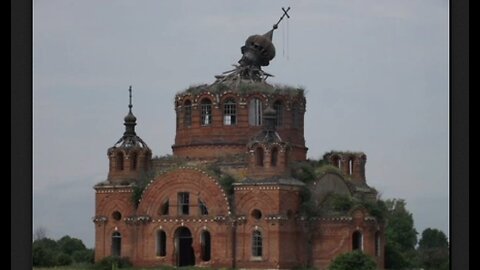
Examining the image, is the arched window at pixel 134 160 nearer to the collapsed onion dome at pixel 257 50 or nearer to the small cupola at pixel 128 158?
the small cupola at pixel 128 158

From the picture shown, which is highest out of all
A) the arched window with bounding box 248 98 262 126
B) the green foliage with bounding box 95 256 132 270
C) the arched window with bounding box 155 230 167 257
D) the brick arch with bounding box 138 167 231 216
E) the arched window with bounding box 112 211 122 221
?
the arched window with bounding box 248 98 262 126

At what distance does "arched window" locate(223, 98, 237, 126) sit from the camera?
77.3 ft

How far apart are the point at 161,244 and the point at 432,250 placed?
18.2 feet

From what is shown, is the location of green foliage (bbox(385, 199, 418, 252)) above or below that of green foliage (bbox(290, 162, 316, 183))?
below

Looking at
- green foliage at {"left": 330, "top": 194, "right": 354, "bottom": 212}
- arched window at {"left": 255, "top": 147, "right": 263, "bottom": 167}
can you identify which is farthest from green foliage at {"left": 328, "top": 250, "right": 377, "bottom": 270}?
arched window at {"left": 255, "top": 147, "right": 263, "bottom": 167}

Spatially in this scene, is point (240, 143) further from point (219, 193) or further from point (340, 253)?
point (340, 253)

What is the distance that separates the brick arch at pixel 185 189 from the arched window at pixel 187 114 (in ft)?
5.63

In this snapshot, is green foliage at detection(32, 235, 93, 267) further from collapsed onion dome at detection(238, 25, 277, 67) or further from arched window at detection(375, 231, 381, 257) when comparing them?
arched window at detection(375, 231, 381, 257)

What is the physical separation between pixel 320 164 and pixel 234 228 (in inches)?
98.8

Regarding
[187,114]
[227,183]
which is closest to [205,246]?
[227,183]

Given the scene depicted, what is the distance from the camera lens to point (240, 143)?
76.9 feet

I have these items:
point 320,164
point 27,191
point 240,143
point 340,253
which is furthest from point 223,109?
point 27,191

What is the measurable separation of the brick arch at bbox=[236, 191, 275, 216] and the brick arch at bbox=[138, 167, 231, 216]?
30 cm

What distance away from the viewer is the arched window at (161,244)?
74.7ft
